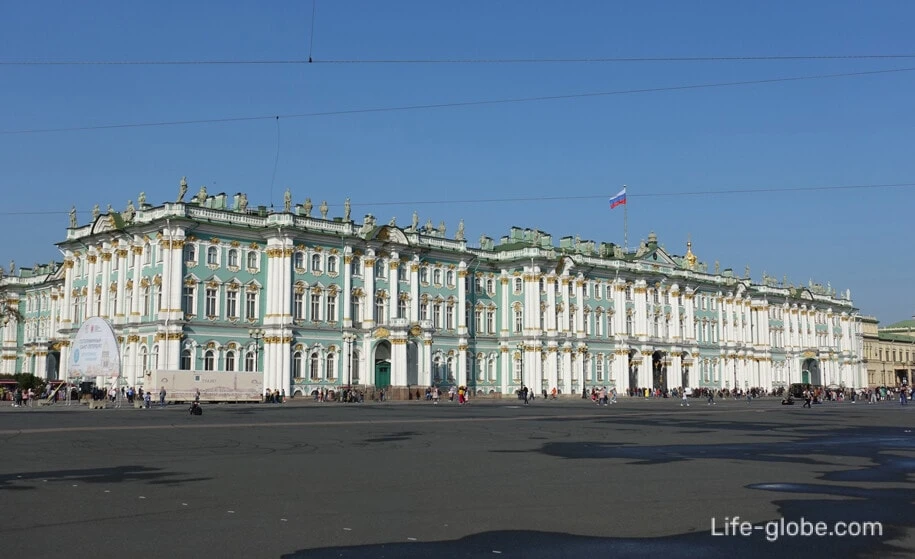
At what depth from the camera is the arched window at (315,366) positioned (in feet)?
258

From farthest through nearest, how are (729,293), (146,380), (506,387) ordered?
(729,293), (506,387), (146,380)

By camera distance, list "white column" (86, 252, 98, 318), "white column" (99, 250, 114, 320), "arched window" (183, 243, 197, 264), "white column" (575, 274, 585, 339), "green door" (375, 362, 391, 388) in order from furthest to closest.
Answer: "white column" (575, 274, 585, 339) → "green door" (375, 362, 391, 388) → "white column" (86, 252, 98, 318) → "white column" (99, 250, 114, 320) → "arched window" (183, 243, 197, 264)

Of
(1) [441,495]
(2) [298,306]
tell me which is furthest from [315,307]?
(1) [441,495]

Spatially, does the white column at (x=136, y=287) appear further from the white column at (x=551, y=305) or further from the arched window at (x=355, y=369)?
the white column at (x=551, y=305)

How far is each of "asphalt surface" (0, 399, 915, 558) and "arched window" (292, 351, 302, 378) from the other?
46.9 metres

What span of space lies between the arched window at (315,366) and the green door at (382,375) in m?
6.05

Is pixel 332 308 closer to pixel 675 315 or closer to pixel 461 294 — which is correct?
pixel 461 294

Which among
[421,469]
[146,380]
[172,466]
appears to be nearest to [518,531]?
[421,469]

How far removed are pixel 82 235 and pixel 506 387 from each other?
43818 millimetres

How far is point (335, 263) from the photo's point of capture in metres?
81.1

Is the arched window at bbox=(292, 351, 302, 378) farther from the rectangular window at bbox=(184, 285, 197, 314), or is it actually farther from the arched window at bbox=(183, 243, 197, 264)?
the arched window at bbox=(183, 243, 197, 264)

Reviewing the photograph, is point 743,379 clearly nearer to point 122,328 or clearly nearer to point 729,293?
point 729,293

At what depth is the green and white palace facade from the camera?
73.8 meters

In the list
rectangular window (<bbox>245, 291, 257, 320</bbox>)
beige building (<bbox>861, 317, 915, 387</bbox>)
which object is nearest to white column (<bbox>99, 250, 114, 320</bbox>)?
rectangular window (<bbox>245, 291, 257, 320</bbox>)
